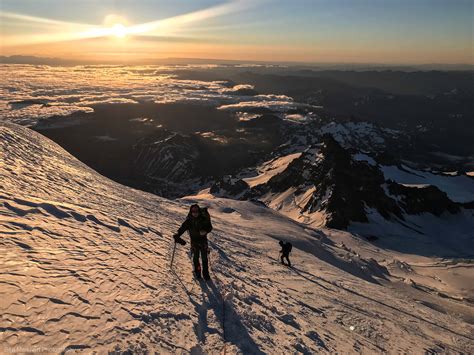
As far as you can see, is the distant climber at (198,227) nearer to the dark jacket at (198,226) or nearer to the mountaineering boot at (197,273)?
the dark jacket at (198,226)

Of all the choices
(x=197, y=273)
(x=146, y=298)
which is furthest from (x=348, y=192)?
(x=146, y=298)

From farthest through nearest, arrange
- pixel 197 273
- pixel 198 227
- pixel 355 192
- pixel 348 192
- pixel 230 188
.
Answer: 1. pixel 230 188
2. pixel 355 192
3. pixel 348 192
4. pixel 197 273
5. pixel 198 227

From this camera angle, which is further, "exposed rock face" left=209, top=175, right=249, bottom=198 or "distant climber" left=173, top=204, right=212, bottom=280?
"exposed rock face" left=209, top=175, right=249, bottom=198

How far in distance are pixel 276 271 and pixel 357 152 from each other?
151m

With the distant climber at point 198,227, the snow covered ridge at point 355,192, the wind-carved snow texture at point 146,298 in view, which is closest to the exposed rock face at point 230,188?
the snow covered ridge at point 355,192

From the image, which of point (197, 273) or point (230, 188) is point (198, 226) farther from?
point (230, 188)

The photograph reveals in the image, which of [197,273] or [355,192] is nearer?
[197,273]

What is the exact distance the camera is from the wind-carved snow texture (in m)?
7.83

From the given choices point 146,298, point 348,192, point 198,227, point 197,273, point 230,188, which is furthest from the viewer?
point 230,188

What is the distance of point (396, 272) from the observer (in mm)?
60219

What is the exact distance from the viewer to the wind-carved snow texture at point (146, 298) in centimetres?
783

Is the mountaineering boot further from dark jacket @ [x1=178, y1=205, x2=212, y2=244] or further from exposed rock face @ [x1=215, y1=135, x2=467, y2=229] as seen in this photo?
exposed rock face @ [x1=215, y1=135, x2=467, y2=229]

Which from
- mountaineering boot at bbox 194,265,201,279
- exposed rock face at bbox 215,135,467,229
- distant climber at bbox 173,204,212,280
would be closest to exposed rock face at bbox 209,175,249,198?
exposed rock face at bbox 215,135,467,229

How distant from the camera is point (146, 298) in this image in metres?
9.70
